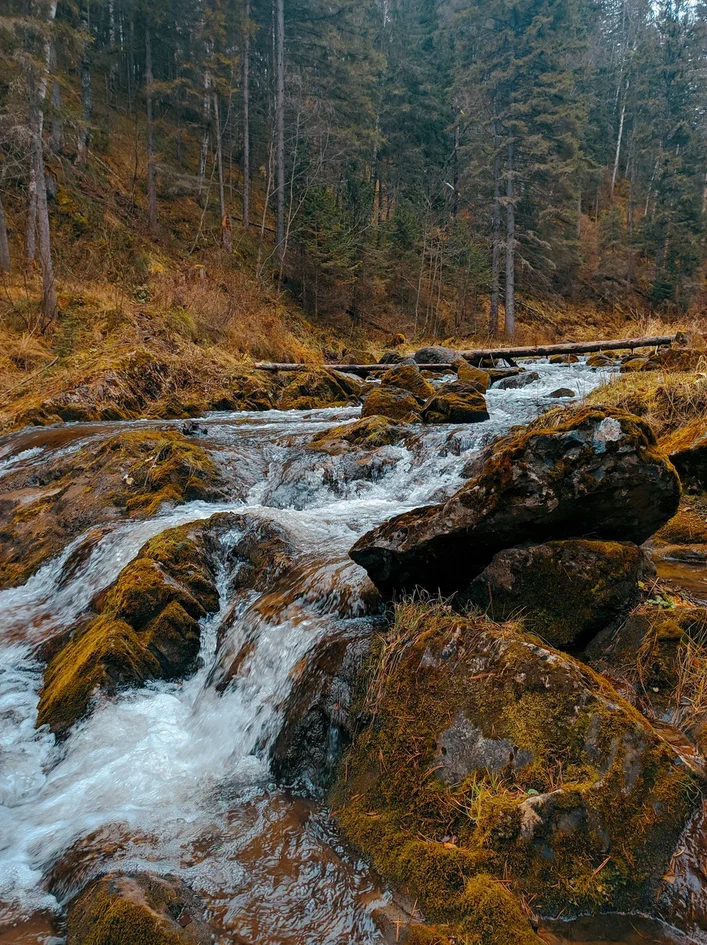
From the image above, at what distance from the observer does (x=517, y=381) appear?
14.7 meters

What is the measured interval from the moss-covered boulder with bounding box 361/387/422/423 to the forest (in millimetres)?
11177

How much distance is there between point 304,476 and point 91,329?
371 inches

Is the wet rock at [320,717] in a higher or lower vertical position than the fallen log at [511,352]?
lower

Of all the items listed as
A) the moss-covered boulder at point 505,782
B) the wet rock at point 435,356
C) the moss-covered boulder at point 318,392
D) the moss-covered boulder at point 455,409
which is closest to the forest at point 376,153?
the moss-covered boulder at point 318,392

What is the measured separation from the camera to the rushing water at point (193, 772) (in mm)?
2643

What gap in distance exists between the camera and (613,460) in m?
3.54

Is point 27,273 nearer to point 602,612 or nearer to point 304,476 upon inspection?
point 304,476

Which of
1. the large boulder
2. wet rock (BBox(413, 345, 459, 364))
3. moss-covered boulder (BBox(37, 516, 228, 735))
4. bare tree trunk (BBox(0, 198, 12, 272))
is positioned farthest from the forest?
the large boulder

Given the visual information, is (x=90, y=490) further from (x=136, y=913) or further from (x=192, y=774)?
(x=136, y=913)

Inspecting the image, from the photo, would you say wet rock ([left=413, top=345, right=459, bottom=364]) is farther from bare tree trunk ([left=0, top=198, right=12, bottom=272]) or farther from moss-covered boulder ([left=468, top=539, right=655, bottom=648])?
moss-covered boulder ([left=468, top=539, right=655, bottom=648])

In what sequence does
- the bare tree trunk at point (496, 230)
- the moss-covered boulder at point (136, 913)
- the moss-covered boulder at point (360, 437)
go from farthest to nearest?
the bare tree trunk at point (496, 230)
the moss-covered boulder at point (360, 437)
the moss-covered boulder at point (136, 913)

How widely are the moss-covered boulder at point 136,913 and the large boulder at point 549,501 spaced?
224cm

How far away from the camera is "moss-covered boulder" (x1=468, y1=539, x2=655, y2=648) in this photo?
11.2ft

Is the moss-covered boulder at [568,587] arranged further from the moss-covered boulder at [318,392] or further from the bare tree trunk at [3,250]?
the bare tree trunk at [3,250]
